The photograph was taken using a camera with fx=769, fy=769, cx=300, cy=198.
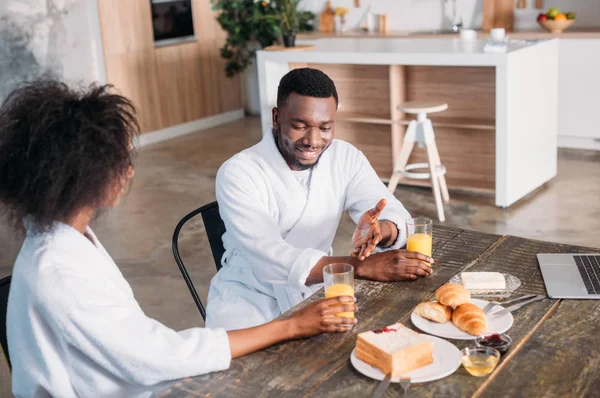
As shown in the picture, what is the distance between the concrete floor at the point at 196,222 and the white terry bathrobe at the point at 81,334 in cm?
179

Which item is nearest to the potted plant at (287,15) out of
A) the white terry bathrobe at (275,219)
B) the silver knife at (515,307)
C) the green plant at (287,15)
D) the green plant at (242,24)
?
the green plant at (287,15)

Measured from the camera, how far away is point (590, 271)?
6.24 ft

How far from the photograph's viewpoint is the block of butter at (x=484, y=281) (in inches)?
72.2

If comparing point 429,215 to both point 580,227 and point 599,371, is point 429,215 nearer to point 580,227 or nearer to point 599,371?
point 580,227

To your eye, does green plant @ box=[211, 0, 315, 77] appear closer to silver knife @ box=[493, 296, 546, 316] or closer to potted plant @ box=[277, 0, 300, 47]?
potted plant @ box=[277, 0, 300, 47]

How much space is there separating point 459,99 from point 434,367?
12.5ft

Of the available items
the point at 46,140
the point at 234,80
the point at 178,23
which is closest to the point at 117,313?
the point at 46,140

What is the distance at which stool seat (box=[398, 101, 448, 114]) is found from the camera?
181 inches

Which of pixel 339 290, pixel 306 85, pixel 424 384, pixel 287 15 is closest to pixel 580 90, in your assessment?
pixel 287 15

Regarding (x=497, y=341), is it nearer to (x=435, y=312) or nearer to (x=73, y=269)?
(x=435, y=312)

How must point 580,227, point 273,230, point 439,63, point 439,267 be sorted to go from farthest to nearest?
point 439,63 → point 580,227 → point 273,230 → point 439,267

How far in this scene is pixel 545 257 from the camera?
2016 millimetres

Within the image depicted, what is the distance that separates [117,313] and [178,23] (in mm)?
6242

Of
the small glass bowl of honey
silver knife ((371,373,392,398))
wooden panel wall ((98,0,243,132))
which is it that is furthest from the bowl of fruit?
silver knife ((371,373,392,398))
